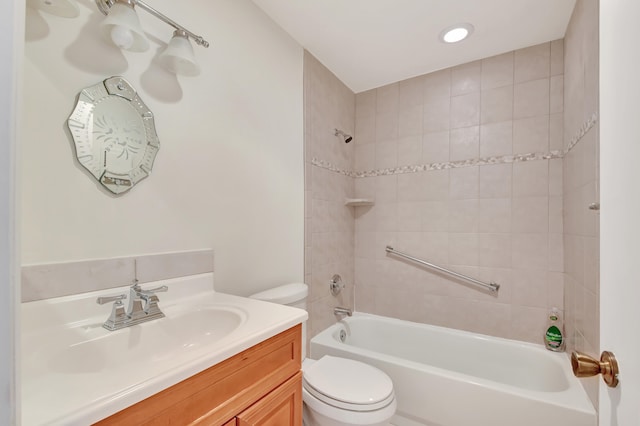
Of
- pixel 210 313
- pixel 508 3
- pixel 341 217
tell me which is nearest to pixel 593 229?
pixel 508 3

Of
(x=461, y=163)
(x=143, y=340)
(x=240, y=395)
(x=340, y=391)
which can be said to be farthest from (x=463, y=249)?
(x=143, y=340)

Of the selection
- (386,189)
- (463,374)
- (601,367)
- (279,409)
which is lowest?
(463,374)

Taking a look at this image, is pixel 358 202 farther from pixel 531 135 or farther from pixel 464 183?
pixel 531 135

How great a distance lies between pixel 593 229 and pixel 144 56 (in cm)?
202

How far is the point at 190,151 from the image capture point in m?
1.25

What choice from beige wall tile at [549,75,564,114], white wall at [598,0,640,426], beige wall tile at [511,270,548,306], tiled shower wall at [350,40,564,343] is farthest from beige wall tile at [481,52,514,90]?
white wall at [598,0,640,426]

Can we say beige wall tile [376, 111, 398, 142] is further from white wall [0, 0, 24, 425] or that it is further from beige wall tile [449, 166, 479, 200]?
white wall [0, 0, 24, 425]

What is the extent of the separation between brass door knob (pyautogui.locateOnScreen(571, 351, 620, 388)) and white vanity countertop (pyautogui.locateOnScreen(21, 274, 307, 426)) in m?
0.73

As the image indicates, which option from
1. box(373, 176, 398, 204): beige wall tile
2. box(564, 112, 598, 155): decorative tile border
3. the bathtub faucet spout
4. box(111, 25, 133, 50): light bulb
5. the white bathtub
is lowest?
the white bathtub

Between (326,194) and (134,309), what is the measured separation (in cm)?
148

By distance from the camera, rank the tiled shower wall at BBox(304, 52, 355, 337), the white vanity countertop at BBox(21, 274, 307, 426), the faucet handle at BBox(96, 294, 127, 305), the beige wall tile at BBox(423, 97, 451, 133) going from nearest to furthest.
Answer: the white vanity countertop at BBox(21, 274, 307, 426), the faucet handle at BBox(96, 294, 127, 305), the tiled shower wall at BBox(304, 52, 355, 337), the beige wall tile at BBox(423, 97, 451, 133)

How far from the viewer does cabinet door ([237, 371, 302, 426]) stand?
0.83 m

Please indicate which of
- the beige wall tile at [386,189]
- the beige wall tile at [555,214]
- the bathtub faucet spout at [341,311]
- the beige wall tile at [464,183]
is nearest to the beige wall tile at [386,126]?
the beige wall tile at [386,189]

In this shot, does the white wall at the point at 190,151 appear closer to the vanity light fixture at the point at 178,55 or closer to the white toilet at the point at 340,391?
the vanity light fixture at the point at 178,55
